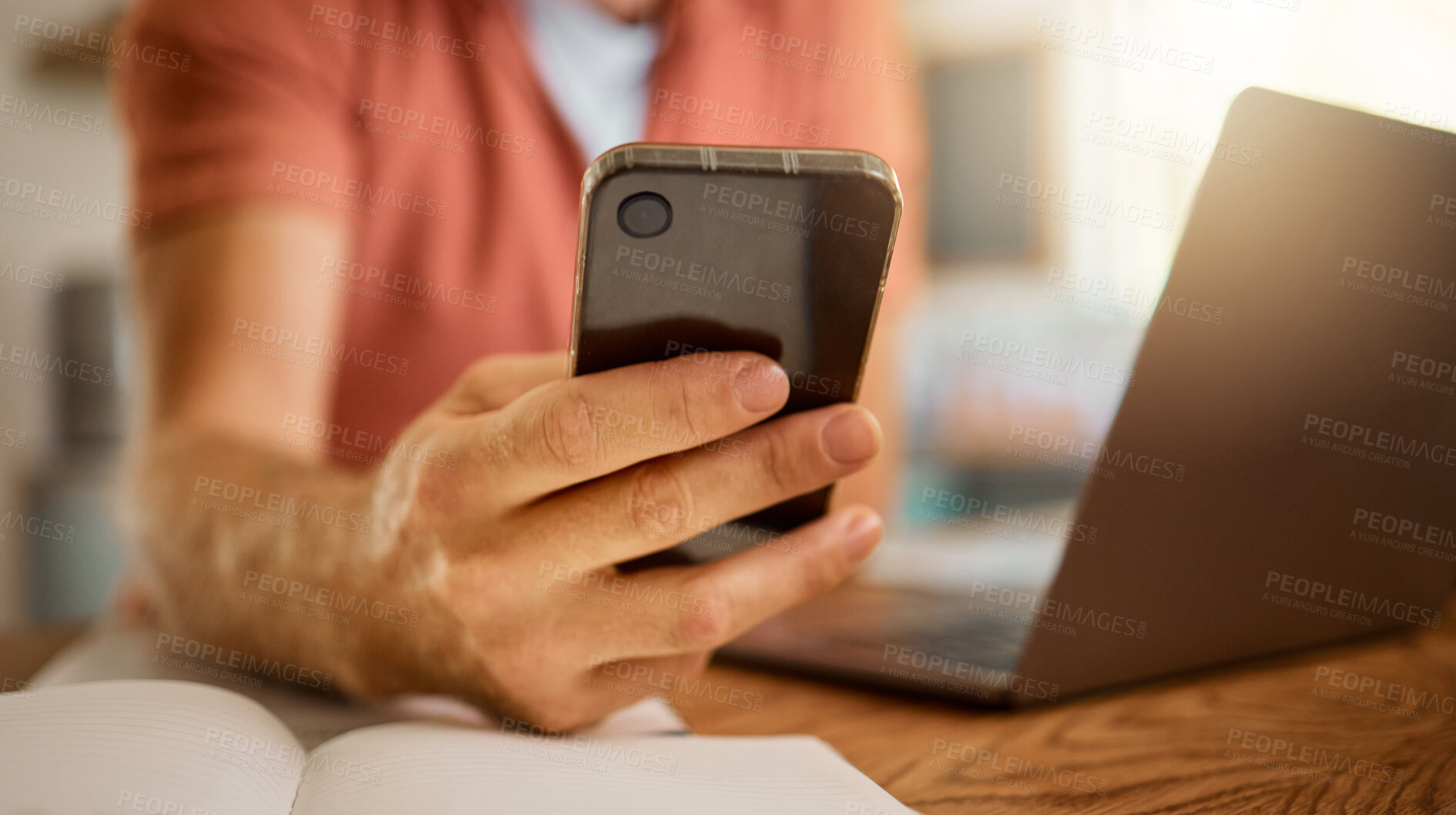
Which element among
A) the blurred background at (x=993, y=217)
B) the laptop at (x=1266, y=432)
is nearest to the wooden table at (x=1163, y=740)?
the laptop at (x=1266, y=432)

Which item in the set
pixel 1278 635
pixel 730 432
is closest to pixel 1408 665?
pixel 1278 635

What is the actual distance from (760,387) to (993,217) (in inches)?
126

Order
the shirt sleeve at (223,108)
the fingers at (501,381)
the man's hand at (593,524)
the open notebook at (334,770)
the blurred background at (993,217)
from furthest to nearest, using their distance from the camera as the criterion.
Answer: the blurred background at (993,217), the shirt sleeve at (223,108), the fingers at (501,381), the man's hand at (593,524), the open notebook at (334,770)

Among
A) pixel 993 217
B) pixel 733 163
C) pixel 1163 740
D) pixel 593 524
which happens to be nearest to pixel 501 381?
pixel 593 524

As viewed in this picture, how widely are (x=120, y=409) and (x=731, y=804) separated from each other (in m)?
3.29

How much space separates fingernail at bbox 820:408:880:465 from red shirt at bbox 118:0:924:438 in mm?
850

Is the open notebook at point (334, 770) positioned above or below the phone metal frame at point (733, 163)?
below

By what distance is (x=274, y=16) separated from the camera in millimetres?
1026

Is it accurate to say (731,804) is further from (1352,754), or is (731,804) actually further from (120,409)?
(120,409)

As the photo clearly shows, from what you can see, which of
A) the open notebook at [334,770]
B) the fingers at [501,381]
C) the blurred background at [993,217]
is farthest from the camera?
the blurred background at [993,217]

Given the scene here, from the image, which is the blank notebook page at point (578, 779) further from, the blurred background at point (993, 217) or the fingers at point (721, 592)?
the blurred background at point (993, 217)

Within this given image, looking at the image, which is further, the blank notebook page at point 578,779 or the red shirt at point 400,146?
the red shirt at point 400,146

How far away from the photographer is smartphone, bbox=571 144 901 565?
1.09ft

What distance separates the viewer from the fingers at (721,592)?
44cm
